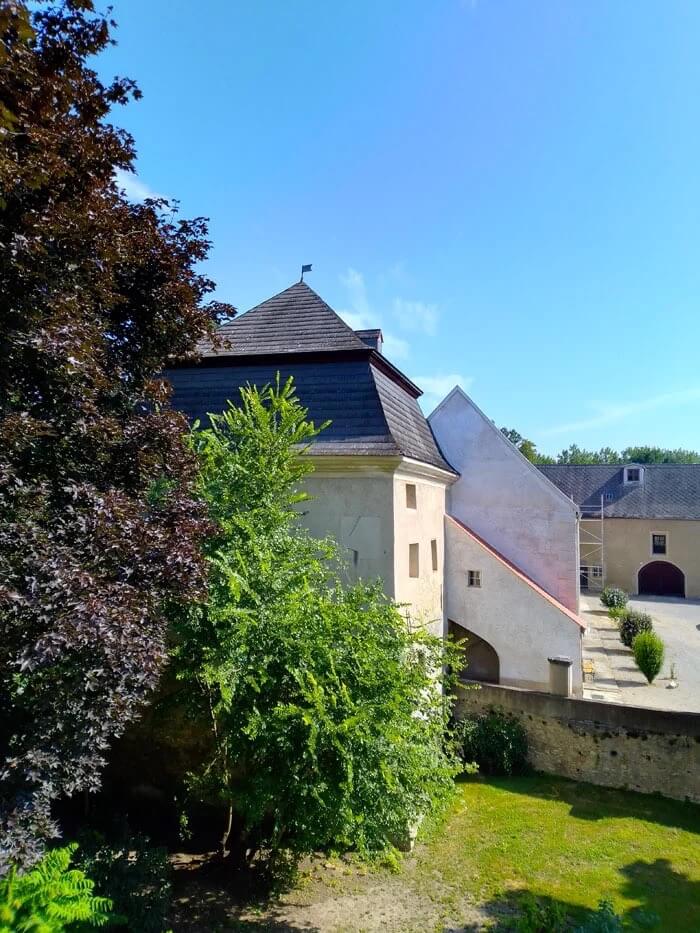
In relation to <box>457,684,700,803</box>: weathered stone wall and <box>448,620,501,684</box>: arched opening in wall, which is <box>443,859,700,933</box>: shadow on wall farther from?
<box>448,620,501,684</box>: arched opening in wall

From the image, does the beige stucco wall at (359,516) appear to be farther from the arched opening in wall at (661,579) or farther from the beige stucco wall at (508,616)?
the arched opening in wall at (661,579)

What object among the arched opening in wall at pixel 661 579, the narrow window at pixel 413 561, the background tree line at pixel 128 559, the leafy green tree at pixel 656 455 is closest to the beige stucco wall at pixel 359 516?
the narrow window at pixel 413 561

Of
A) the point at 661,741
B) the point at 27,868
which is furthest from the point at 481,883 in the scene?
the point at 27,868

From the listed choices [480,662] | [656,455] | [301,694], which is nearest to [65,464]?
[301,694]

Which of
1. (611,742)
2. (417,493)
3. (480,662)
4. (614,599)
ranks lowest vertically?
(611,742)

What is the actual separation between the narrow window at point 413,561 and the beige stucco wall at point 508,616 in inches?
120

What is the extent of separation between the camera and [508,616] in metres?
14.0

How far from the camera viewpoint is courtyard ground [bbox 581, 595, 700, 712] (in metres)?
15.5

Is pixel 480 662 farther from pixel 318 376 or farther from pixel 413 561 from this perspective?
pixel 318 376

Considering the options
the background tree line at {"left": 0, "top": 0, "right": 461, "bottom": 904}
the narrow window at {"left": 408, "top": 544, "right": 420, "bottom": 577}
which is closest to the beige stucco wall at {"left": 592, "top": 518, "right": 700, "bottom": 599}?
the narrow window at {"left": 408, "top": 544, "right": 420, "bottom": 577}

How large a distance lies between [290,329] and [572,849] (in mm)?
12045

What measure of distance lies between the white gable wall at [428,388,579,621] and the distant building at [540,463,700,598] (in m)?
20.2

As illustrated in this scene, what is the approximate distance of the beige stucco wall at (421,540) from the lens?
10523 mm

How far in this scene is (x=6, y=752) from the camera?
4.74 m
